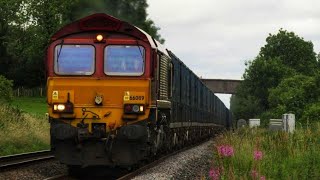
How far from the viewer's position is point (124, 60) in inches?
504

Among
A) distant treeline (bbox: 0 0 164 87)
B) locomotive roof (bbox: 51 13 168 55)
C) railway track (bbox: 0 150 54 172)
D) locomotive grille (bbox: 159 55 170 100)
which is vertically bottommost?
railway track (bbox: 0 150 54 172)

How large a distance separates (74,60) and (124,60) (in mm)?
1099

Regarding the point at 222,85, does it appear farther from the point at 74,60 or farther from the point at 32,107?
the point at 74,60

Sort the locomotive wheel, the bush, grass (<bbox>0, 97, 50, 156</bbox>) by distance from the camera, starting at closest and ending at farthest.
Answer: the locomotive wheel
grass (<bbox>0, 97, 50, 156</bbox>)
the bush

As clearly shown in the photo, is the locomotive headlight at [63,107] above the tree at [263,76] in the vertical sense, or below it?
below

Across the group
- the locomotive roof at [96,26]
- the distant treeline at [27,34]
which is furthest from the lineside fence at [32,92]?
the locomotive roof at [96,26]

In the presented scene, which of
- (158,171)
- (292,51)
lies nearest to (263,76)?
(292,51)

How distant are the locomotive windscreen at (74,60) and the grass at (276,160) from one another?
11.1 ft

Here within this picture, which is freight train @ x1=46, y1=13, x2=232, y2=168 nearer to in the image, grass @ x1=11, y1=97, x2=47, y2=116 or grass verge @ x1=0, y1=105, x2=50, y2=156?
grass verge @ x1=0, y1=105, x2=50, y2=156

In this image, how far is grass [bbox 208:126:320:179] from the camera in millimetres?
9711

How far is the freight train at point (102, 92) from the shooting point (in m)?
12.3

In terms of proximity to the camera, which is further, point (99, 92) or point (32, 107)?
point (32, 107)

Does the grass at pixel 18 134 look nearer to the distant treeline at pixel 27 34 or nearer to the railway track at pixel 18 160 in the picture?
the railway track at pixel 18 160

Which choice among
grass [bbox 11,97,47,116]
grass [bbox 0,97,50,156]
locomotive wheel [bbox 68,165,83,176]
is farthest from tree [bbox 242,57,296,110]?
locomotive wheel [bbox 68,165,83,176]
